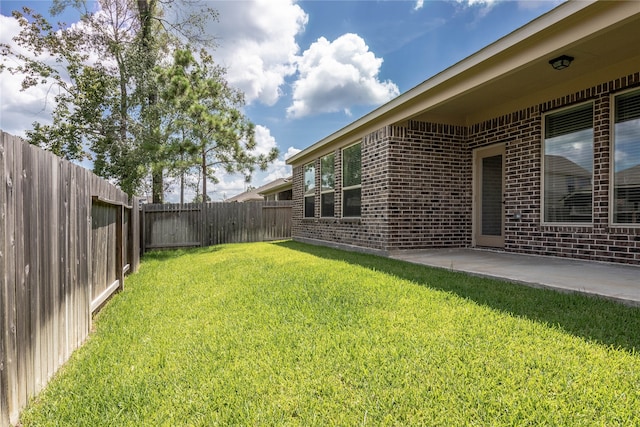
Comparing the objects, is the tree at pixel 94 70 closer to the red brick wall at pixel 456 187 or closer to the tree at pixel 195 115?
the tree at pixel 195 115

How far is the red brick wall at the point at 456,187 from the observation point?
534 centimetres

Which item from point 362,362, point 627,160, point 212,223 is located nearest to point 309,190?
point 212,223

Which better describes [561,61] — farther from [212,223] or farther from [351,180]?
[212,223]

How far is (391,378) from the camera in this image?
2.07m

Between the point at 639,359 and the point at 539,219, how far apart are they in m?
4.56

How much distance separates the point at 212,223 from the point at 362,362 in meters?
11.3

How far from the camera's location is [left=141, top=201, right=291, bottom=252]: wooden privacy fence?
1209cm

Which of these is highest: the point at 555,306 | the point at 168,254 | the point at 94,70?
the point at 94,70

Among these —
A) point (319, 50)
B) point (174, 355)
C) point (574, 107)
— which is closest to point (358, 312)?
→ point (174, 355)

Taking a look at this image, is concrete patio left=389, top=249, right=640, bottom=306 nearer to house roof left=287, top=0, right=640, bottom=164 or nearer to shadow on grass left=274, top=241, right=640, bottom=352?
shadow on grass left=274, top=241, right=640, bottom=352

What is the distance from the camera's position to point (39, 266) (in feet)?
7.13

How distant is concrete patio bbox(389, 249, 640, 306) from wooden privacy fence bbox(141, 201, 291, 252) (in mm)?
7691

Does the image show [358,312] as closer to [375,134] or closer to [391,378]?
[391,378]

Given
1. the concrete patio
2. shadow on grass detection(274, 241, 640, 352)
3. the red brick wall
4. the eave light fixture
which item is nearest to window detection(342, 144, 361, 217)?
the red brick wall
